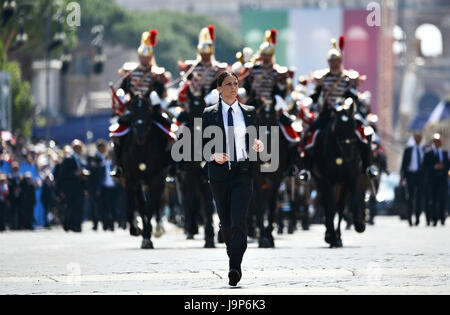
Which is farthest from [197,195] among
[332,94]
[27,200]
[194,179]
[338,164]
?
[27,200]

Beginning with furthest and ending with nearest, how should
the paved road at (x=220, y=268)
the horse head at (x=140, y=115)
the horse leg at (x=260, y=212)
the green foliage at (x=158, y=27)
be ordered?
the green foliage at (x=158, y=27)
the horse head at (x=140, y=115)
the horse leg at (x=260, y=212)
the paved road at (x=220, y=268)

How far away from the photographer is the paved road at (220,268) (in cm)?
1391

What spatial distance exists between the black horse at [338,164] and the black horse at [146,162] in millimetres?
1997

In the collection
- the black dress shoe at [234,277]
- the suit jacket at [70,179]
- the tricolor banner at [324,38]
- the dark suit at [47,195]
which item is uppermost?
the black dress shoe at [234,277]

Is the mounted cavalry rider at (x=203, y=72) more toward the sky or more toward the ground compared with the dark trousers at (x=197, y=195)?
more toward the sky

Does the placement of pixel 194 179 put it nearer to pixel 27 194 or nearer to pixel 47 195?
pixel 27 194

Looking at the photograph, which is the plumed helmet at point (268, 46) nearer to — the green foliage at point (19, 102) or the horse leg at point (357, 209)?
the horse leg at point (357, 209)

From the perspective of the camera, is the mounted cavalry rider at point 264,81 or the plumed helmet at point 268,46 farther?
the plumed helmet at point 268,46

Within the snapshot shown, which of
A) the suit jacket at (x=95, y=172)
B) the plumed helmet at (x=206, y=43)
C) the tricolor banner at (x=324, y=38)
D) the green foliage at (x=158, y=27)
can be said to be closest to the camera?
the plumed helmet at (x=206, y=43)

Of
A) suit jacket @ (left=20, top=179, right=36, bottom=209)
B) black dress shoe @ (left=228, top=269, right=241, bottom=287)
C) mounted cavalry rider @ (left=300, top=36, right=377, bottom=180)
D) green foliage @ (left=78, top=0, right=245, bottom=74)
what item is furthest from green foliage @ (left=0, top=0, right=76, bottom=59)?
black dress shoe @ (left=228, top=269, right=241, bottom=287)

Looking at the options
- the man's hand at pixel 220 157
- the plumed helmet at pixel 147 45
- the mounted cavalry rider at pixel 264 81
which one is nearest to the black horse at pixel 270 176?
the mounted cavalry rider at pixel 264 81

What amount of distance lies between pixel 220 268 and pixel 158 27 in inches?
3999

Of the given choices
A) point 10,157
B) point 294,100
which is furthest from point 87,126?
point 294,100

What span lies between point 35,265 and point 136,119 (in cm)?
468
